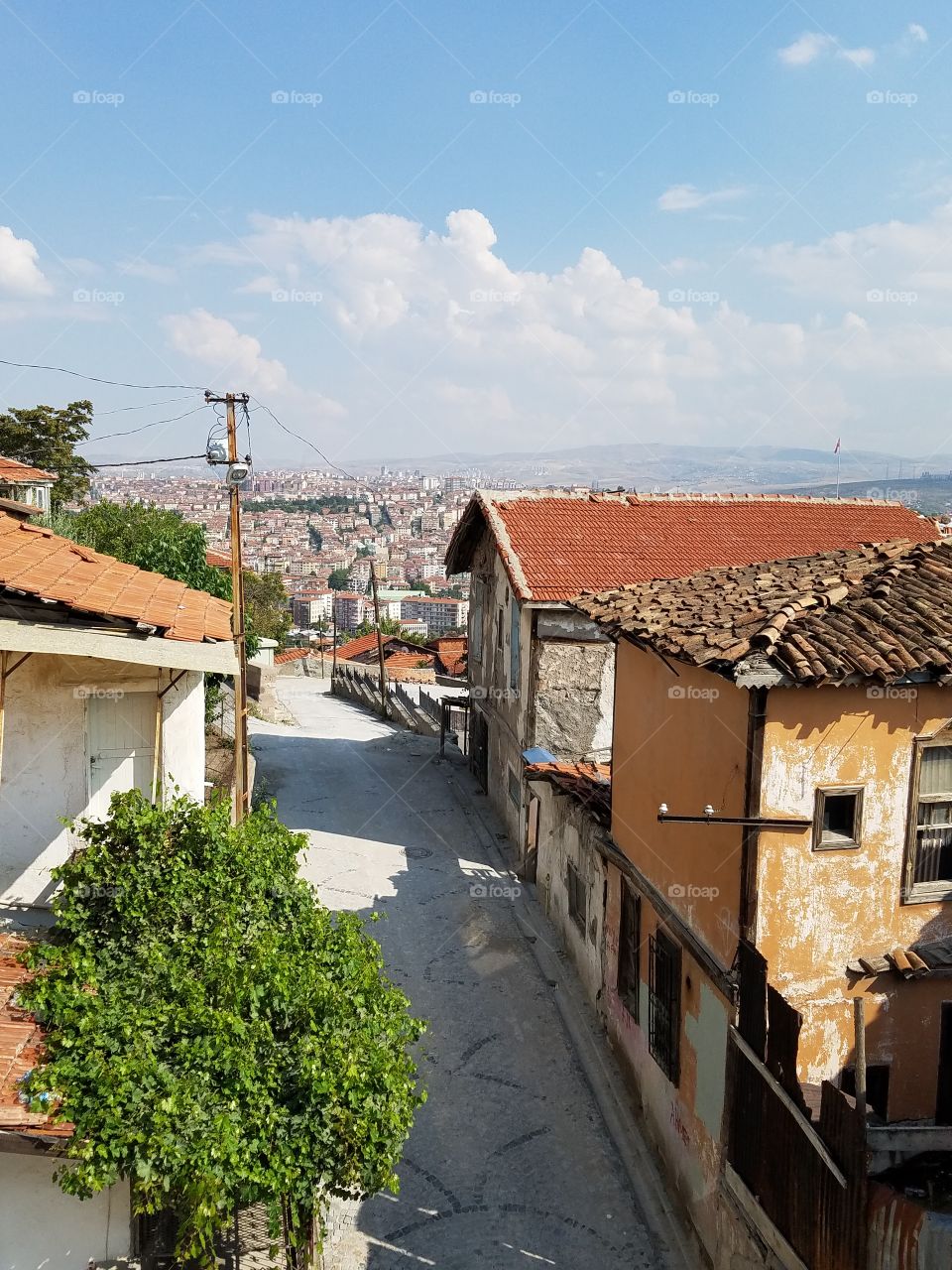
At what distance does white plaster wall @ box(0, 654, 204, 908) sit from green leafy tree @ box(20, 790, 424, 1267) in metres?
1.15

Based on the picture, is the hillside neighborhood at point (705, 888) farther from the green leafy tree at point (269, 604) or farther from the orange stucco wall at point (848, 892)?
the green leafy tree at point (269, 604)

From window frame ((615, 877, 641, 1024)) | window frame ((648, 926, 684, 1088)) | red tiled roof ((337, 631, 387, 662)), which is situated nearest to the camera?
window frame ((648, 926, 684, 1088))

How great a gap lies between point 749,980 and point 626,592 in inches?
196

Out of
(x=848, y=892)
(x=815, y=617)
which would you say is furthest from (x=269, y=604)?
(x=848, y=892)

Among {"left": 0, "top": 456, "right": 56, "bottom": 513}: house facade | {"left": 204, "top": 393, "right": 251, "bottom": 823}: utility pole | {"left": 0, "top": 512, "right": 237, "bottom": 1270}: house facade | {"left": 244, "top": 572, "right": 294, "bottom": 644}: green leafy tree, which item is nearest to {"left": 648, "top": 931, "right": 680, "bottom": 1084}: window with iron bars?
{"left": 0, "top": 512, "right": 237, "bottom": 1270}: house facade

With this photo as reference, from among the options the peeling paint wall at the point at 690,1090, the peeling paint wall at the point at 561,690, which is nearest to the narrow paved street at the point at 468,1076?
the peeling paint wall at the point at 690,1090

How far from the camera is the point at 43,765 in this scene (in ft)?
28.6

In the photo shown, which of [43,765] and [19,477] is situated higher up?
[19,477]

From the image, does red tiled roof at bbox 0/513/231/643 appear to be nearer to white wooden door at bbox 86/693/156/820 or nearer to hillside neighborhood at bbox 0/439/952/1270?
hillside neighborhood at bbox 0/439/952/1270

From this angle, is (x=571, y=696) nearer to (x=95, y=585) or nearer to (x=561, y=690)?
(x=561, y=690)

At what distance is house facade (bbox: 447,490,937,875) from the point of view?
17.2m

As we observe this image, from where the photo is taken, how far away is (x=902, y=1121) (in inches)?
311

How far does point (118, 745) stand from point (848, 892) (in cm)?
658

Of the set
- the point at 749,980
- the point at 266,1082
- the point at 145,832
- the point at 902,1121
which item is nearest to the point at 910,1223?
the point at 749,980
